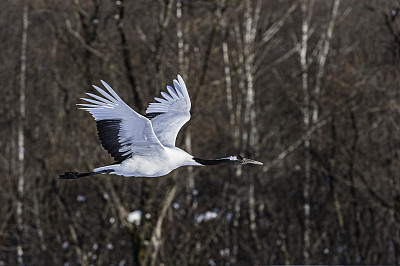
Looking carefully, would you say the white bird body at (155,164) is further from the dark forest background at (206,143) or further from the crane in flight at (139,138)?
the dark forest background at (206,143)

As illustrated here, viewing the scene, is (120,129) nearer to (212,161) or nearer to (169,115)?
(169,115)

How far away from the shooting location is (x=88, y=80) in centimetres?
1097

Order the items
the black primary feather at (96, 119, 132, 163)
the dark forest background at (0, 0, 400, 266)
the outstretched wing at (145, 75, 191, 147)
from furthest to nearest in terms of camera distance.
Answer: the dark forest background at (0, 0, 400, 266), the outstretched wing at (145, 75, 191, 147), the black primary feather at (96, 119, 132, 163)

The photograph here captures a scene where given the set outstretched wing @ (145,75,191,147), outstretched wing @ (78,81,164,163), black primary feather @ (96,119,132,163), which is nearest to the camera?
outstretched wing @ (78,81,164,163)

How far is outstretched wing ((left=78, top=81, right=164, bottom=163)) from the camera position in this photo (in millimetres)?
5598

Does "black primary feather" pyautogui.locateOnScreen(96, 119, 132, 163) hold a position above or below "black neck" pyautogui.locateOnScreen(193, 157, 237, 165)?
above

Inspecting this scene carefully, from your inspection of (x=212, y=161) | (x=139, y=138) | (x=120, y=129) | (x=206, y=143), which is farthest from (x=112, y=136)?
(x=206, y=143)

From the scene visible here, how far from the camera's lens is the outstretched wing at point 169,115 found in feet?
20.0

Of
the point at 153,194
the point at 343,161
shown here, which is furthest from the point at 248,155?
the point at 343,161

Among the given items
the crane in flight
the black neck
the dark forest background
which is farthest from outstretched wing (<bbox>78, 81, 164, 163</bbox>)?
the dark forest background

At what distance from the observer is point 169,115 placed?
620cm

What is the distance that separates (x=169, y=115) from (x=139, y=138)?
0.50m

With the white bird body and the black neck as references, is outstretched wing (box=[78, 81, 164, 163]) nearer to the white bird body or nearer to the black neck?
the white bird body

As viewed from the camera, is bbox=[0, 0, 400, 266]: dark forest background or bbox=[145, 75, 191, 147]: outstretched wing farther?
bbox=[0, 0, 400, 266]: dark forest background
